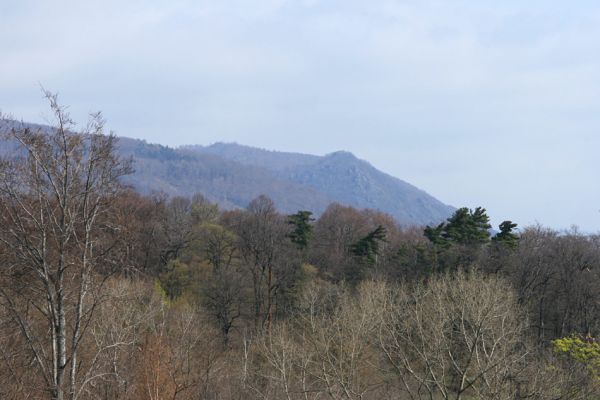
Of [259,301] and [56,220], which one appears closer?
[56,220]

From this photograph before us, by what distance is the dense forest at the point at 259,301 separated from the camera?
1338 centimetres

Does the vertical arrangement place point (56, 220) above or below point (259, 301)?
above

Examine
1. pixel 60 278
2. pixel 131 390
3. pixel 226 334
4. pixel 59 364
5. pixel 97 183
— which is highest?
pixel 97 183

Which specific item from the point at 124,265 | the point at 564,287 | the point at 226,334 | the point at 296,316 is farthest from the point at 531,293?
the point at 124,265

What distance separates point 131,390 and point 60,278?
813 centimetres

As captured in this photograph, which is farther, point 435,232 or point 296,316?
point 435,232

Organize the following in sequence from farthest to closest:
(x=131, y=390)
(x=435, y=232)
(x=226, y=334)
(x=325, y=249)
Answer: (x=325, y=249)
(x=435, y=232)
(x=226, y=334)
(x=131, y=390)

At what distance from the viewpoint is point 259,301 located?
170ft

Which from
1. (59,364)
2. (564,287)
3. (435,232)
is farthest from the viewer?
(435,232)

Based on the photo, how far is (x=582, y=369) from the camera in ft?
67.7

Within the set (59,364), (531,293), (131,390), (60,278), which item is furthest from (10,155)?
(531,293)

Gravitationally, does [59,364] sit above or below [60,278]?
below

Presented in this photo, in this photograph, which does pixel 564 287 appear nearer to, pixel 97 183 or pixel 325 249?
pixel 325 249

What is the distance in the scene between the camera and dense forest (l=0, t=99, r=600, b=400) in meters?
13.4
